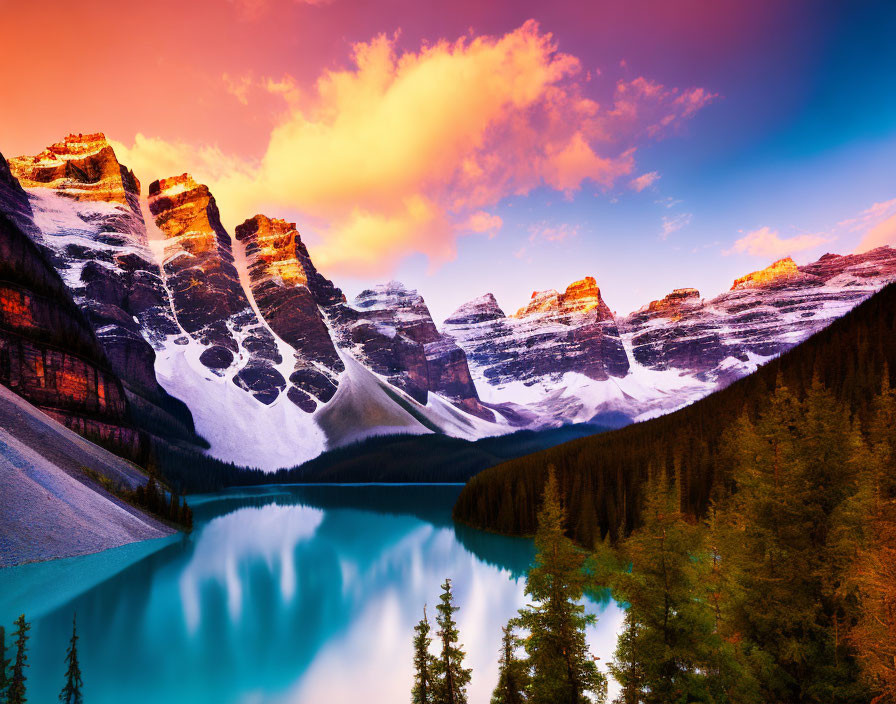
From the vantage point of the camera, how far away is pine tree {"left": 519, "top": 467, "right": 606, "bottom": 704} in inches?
497

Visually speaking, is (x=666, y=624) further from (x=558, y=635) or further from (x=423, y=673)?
(x=423, y=673)

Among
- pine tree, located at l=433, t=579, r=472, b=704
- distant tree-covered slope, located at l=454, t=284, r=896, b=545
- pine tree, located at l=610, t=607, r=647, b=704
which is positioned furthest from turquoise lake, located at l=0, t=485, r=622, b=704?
pine tree, located at l=610, t=607, r=647, b=704

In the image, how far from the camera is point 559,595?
1320 cm

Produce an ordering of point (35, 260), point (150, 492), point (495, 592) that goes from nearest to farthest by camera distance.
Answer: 1. point (495, 592)
2. point (150, 492)
3. point (35, 260)

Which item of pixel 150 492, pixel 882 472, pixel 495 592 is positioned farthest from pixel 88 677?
pixel 150 492

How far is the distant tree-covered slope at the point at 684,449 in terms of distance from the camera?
49.3 metres

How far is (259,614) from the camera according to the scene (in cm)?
3206

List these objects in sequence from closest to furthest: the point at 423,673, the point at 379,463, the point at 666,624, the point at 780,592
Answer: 1. the point at 780,592
2. the point at 666,624
3. the point at 423,673
4. the point at 379,463

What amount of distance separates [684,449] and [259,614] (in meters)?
46.2

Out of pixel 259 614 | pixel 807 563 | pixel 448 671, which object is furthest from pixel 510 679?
pixel 259 614

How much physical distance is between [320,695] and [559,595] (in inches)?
541

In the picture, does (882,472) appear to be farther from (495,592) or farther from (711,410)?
(711,410)

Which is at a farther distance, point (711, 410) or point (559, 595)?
point (711, 410)

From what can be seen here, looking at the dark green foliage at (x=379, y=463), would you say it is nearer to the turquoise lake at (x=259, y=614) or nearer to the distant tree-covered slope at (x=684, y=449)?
the distant tree-covered slope at (x=684, y=449)
